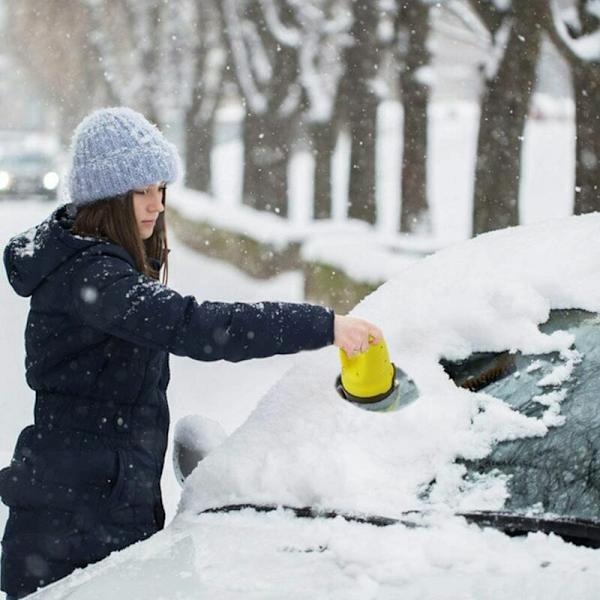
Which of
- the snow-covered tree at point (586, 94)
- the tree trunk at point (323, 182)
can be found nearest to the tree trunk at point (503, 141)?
the snow-covered tree at point (586, 94)

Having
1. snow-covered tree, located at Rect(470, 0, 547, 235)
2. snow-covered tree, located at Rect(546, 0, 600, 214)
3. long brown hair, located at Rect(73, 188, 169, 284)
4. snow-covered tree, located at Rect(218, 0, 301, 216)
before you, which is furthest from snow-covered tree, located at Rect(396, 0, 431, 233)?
long brown hair, located at Rect(73, 188, 169, 284)

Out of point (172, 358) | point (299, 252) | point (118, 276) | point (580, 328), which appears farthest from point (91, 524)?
point (299, 252)

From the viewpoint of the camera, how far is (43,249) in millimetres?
2906

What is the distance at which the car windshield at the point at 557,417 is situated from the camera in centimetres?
258

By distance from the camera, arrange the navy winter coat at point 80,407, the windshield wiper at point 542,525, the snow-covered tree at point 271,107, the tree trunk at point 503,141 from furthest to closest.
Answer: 1. the snow-covered tree at point 271,107
2. the tree trunk at point 503,141
3. the navy winter coat at point 80,407
4. the windshield wiper at point 542,525

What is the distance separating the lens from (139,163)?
2914 millimetres

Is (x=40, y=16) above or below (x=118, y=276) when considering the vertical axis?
above

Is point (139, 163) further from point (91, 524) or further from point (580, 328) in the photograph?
point (580, 328)

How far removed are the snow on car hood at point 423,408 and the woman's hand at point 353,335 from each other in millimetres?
207

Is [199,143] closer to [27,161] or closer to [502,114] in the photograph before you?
[27,161]

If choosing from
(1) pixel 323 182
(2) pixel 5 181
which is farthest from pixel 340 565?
(2) pixel 5 181

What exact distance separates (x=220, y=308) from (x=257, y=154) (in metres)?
18.6

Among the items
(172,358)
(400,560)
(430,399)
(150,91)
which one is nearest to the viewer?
(400,560)

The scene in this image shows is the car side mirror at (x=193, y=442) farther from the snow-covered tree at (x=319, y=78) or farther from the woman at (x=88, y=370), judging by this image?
the snow-covered tree at (x=319, y=78)
